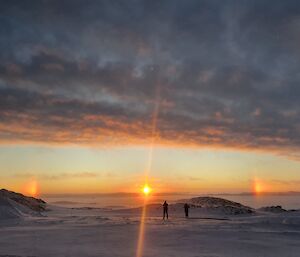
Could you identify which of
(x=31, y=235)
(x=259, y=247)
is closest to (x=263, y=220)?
(x=259, y=247)

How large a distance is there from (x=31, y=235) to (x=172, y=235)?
9468 millimetres

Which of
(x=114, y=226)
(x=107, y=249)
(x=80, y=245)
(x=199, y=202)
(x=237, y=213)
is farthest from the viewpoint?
(x=199, y=202)

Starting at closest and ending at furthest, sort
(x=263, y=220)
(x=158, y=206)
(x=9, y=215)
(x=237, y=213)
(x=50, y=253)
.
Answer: (x=50, y=253), (x=263, y=220), (x=9, y=215), (x=237, y=213), (x=158, y=206)

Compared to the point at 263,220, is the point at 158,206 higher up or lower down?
higher up

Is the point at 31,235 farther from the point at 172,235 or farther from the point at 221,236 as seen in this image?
the point at 221,236

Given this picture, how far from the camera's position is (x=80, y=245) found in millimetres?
23547

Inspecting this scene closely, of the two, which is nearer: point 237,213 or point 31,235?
point 31,235

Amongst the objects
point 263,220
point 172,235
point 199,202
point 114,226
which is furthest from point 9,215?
point 199,202

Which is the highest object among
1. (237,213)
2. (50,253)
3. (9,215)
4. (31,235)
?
(237,213)

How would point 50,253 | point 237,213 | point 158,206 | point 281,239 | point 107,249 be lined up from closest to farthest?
point 50,253, point 107,249, point 281,239, point 237,213, point 158,206

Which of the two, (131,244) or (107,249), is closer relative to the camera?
(107,249)

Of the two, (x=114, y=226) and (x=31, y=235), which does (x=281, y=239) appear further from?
(x=31, y=235)

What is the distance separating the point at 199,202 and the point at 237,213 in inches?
692

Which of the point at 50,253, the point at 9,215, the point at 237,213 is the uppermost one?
the point at 237,213
